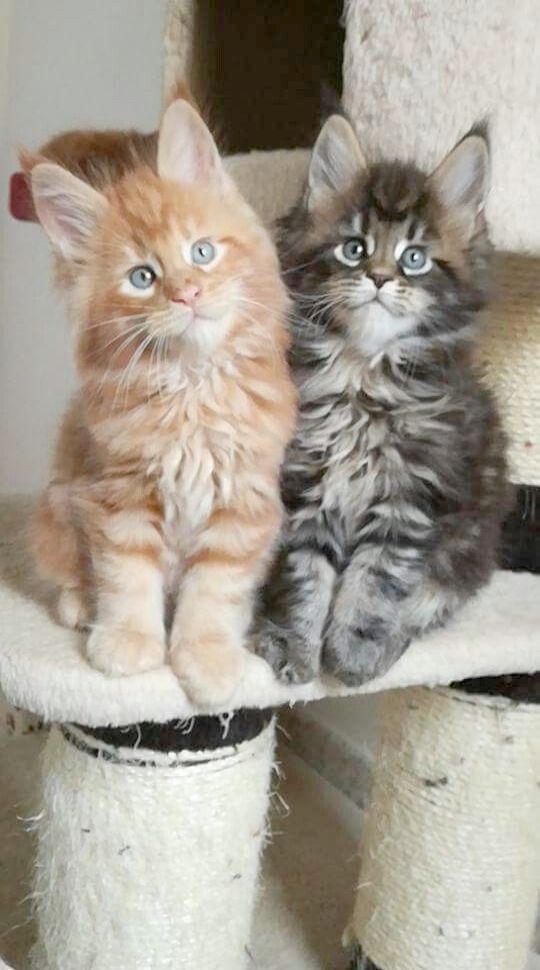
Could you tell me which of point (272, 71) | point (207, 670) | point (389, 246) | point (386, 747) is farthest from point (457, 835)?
point (272, 71)

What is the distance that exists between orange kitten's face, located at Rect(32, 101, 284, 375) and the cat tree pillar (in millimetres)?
253

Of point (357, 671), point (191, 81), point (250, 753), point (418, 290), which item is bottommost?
point (250, 753)

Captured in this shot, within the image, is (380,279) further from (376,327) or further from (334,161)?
(334,161)

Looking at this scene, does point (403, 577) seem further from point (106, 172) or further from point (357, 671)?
point (106, 172)

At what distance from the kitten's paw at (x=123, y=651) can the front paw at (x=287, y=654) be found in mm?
111

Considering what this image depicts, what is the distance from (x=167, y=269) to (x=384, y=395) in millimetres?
295

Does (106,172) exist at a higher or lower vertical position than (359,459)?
higher

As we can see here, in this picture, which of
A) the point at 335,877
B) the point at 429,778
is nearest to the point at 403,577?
the point at 429,778

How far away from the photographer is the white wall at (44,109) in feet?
6.32

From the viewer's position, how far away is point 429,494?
1.06 meters

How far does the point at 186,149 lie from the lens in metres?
0.97

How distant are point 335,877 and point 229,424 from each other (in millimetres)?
1016

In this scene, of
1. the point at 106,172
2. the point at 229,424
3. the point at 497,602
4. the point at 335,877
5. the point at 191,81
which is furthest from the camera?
the point at 335,877

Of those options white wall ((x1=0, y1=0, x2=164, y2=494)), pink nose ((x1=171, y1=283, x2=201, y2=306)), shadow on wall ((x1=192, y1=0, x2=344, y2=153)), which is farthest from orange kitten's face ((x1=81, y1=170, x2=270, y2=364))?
white wall ((x1=0, y1=0, x2=164, y2=494))
